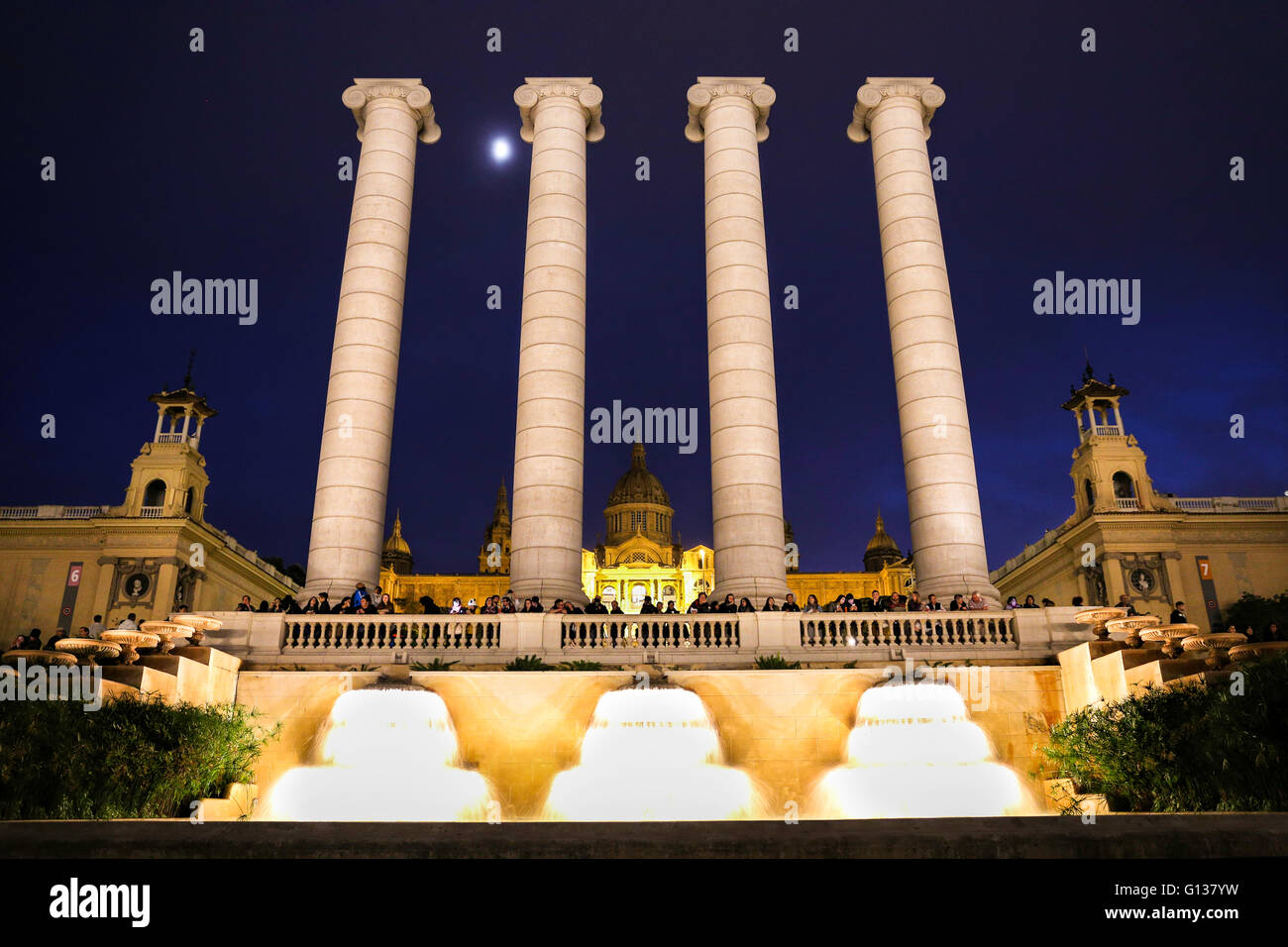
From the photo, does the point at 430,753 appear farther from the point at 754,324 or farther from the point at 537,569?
the point at 754,324

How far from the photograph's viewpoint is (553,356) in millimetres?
41875

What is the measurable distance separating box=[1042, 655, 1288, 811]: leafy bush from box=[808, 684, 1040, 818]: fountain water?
2147 millimetres

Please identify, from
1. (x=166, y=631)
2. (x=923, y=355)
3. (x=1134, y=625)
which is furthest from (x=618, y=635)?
(x=923, y=355)

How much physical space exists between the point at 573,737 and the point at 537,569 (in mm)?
14086

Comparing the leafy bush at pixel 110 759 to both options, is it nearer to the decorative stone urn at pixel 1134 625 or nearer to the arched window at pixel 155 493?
the decorative stone urn at pixel 1134 625

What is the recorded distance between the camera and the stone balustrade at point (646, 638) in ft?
94.7

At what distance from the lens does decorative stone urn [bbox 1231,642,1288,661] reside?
19750 mm

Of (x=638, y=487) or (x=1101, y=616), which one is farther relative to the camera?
(x=638, y=487)

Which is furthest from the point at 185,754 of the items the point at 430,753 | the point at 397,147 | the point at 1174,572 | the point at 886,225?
the point at 1174,572

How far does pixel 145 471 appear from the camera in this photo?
8656 centimetres

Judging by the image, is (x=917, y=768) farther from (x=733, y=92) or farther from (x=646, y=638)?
(x=733, y=92)

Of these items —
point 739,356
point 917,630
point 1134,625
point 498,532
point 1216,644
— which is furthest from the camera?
point 498,532

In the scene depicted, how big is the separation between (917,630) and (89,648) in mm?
25450

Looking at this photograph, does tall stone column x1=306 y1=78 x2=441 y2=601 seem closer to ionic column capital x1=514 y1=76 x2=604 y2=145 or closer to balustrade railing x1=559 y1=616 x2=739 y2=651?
ionic column capital x1=514 y1=76 x2=604 y2=145
